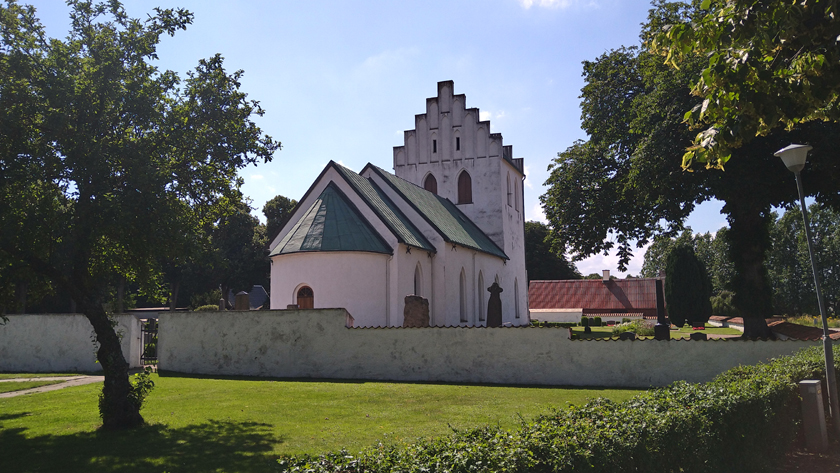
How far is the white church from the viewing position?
23094 mm

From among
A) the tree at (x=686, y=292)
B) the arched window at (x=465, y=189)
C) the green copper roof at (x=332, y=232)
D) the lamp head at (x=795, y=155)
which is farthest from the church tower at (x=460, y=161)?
the lamp head at (x=795, y=155)

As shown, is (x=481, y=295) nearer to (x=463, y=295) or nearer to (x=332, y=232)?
(x=463, y=295)

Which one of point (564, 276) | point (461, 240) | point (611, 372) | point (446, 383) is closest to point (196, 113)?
point (446, 383)

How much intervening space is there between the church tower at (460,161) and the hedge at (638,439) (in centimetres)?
2774

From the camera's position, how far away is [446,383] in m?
17.3

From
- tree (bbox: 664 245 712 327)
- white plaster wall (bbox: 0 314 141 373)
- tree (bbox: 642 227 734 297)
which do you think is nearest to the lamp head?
white plaster wall (bbox: 0 314 141 373)

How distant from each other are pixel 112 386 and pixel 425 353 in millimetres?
9414

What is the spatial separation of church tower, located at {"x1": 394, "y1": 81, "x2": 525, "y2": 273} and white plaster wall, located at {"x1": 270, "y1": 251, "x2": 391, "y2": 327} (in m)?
14.6

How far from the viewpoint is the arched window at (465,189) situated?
37.1 meters

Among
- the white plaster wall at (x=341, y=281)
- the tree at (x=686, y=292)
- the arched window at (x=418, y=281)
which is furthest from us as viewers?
the tree at (x=686, y=292)

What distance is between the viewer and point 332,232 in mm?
23484

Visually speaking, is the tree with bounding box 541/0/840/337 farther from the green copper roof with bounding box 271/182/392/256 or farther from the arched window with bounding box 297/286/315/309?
the arched window with bounding box 297/286/315/309

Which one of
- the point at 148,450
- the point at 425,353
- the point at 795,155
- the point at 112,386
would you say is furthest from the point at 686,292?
the point at 148,450

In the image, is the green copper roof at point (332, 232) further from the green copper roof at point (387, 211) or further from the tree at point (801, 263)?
the tree at point (801, 263)
